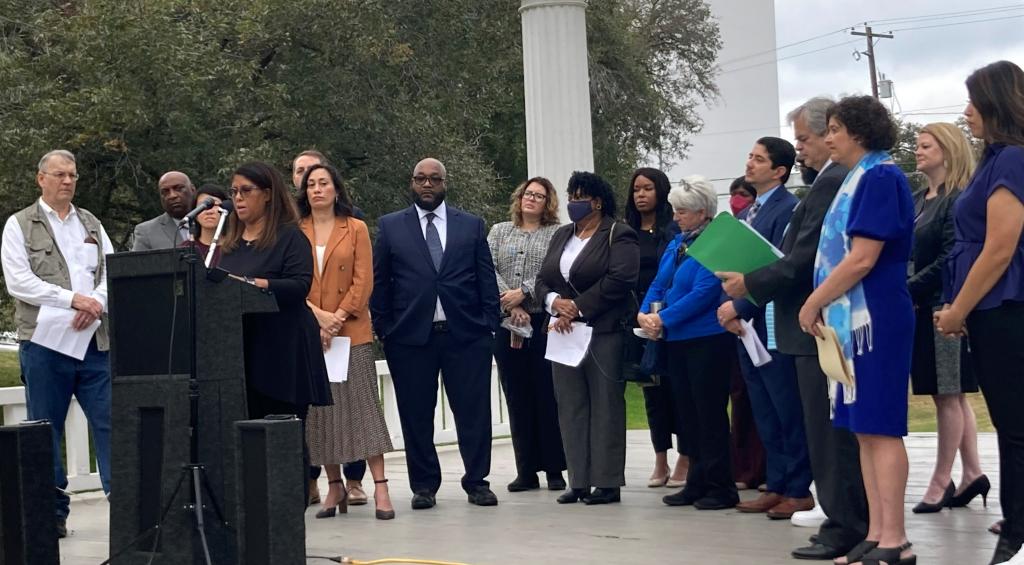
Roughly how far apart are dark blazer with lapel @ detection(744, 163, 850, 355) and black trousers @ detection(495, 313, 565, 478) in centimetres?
286

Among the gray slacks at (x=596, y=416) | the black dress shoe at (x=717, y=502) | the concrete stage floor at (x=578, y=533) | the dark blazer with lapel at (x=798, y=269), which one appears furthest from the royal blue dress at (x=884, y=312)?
the gray slacks at (x=596, y=416)

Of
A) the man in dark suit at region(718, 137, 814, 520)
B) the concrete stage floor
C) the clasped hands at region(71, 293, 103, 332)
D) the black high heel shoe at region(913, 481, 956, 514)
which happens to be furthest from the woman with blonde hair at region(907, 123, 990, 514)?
the clasped hands at region(71, 293, 103, 332)

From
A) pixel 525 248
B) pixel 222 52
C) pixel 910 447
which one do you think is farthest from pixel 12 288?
pixel 222 52

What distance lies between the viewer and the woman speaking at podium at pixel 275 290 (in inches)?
240

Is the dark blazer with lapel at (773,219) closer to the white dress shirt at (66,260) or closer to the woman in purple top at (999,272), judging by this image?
the woman in purple top at (999,272)

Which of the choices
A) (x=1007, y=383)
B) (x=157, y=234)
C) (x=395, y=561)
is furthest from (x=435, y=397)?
(x=1007, y=383)

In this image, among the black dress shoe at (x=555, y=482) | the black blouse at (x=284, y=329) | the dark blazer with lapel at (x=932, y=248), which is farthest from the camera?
the black dress shoe at (x=555, y=482)

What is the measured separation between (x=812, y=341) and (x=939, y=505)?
1.88 m

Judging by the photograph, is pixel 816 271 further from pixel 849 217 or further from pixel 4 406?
pixel 4 406

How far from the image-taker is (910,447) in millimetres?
10648

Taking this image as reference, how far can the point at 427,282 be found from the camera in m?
8.13

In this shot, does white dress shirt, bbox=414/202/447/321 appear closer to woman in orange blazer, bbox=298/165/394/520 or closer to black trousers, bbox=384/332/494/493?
black trousers, bbox=384/332/494/493

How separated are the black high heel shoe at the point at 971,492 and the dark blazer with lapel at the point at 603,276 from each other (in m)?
2.19

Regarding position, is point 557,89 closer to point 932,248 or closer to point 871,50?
point 932,248
